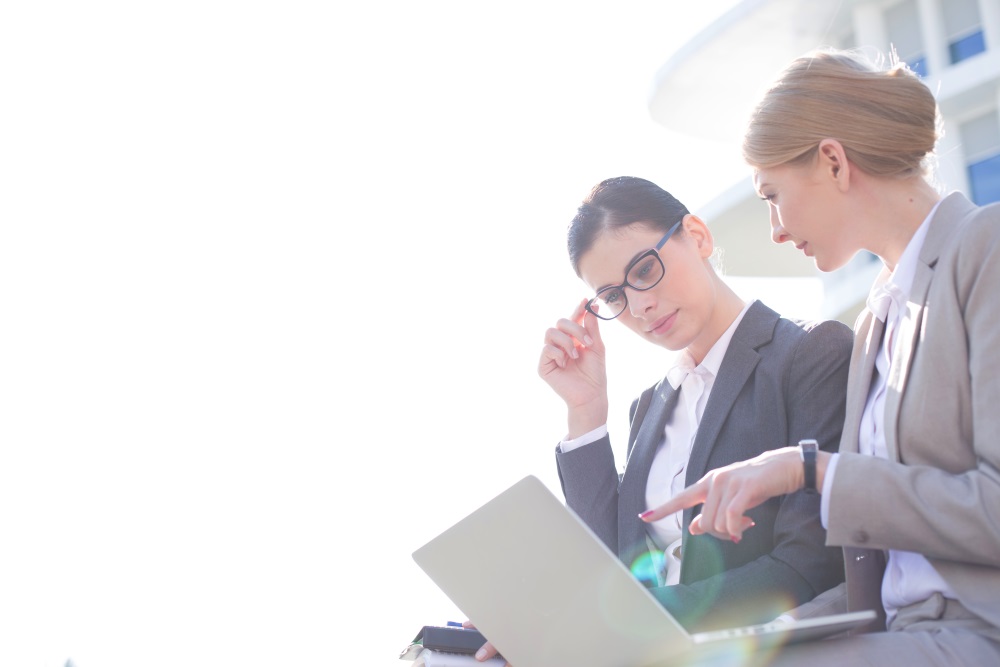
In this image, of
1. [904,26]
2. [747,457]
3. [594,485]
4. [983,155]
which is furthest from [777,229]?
[904,26]

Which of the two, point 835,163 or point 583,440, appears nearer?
point 835,163

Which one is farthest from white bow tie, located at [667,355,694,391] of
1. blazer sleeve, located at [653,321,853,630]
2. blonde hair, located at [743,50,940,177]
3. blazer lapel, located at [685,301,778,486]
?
blonde hair, located at [743,50,940,177]

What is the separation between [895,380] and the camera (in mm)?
2273

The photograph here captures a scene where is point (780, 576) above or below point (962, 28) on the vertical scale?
above

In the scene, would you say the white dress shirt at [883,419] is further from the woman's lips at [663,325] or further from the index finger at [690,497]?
the woman's lips at [663,325]

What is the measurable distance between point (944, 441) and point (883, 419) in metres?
0.16

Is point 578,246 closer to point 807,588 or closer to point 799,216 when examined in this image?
point 799,216

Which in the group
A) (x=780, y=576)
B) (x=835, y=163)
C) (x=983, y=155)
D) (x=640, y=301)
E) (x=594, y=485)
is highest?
(x=835, y=163)

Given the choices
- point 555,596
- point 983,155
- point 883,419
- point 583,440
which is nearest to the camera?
point 555,596

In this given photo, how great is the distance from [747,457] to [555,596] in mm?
1030

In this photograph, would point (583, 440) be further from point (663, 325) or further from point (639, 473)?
point (663, 325)

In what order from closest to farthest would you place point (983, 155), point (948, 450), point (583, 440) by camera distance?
point (948, 450)
point (583, 440)
point (983, 155)

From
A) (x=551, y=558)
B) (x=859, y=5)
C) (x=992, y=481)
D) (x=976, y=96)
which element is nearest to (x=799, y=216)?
(x=992, y=481)

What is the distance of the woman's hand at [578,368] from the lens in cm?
358
